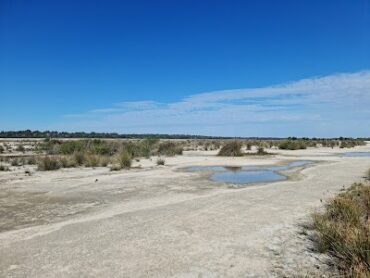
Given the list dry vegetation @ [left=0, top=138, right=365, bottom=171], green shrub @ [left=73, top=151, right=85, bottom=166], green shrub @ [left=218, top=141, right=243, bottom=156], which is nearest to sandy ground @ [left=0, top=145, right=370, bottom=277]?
dry vegetation @ [left=0, top=138, right=365, bottom=171]

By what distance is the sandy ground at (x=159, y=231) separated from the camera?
6082 millimetres

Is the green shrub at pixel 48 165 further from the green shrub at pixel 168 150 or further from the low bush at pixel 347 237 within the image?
the low bush at pixel 347 237

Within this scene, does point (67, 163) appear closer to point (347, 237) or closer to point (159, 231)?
point (159, 231)

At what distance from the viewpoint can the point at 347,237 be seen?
6289 mm

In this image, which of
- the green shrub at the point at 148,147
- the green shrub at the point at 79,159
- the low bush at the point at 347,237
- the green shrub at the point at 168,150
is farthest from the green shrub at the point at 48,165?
the low bush at the point at 347,237

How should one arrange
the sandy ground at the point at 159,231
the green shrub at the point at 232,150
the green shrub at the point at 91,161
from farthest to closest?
the green shrub at the point at 232,150 < the green shrub at the point at 91,161 < the sandy ground at the point at 159,231

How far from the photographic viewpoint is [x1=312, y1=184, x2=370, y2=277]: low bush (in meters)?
5.63

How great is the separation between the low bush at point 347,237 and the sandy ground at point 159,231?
0.98 ft

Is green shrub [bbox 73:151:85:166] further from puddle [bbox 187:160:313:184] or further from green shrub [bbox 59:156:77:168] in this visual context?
puddle [bbox 187:160:313:184]

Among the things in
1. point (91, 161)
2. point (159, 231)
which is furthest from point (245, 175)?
point (159, 231)

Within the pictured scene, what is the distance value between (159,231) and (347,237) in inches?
149

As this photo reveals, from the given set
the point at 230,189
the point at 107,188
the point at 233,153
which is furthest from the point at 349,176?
the point at 233,153

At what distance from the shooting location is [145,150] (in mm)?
35875

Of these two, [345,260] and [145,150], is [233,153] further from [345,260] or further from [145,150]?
[345,260]
